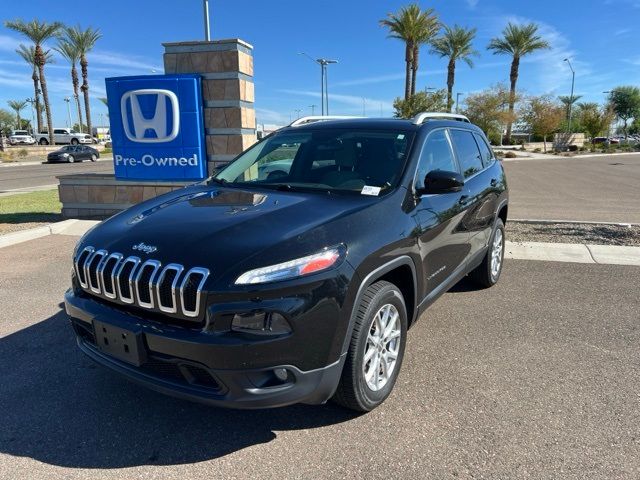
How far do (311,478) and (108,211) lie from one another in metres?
8.10

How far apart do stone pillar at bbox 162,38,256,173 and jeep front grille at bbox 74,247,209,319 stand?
5.97 metres

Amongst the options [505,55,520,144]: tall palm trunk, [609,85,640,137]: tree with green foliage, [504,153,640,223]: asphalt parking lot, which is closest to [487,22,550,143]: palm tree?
[505,55,520,144]: tall palm trunk

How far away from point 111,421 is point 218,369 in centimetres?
106

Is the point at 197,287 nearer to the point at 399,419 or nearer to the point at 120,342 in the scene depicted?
the point at 120,342

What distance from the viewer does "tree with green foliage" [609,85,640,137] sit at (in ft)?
271

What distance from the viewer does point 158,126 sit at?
8430 millimetres

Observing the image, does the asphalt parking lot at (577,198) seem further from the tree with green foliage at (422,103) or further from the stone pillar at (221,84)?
the tree with green foliage at (422,103)

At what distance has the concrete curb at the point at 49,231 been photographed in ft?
24.3

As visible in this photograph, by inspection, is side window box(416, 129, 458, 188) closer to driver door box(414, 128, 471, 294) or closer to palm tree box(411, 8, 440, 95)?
driver door box(414, 128, 471, 294)

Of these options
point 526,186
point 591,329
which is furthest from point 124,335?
point 526,186

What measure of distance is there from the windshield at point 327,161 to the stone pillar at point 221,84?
420 cm

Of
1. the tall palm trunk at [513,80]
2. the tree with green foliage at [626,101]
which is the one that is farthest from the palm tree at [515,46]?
the tree with green foliage at [626,101]

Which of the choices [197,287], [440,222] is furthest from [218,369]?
[440,222]

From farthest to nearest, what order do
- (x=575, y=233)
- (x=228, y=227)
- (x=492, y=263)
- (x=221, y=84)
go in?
(x=221, y=84) < (x=575, y=233) < (x=492, y=263) < (x=228, y=227)
